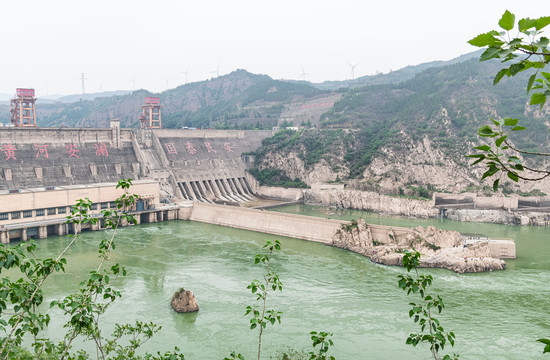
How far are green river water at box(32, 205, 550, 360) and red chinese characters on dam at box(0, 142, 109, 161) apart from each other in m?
13.6

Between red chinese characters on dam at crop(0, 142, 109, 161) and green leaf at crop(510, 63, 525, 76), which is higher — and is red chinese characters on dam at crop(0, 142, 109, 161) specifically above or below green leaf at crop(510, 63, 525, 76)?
below

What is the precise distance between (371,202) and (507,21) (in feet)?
180

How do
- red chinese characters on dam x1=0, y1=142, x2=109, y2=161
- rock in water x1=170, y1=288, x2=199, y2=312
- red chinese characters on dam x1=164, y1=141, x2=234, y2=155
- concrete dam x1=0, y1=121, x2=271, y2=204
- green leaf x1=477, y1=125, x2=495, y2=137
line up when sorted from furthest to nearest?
1. red chinese characters on dam x1=164, y1=141, x2=234, y2=155
2. concrete dam x1=0, y1=121, x2=271, y2=204
3. red chinese characters on dam x1=0, y1=142, x2=109, y2=161
4. rock in water x1=170, y1=288, x2=199, y2=312
5. green leaf x1=477, y1=125, x2=495, y2=137

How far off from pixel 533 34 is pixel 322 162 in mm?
63483

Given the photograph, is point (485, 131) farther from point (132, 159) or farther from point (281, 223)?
point (132, 159)

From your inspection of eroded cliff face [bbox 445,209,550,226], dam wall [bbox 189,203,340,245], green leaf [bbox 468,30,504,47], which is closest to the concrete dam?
dam wall [bbox 189,203,340,245]

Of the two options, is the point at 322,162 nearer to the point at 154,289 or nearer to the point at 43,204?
the point at 43,204

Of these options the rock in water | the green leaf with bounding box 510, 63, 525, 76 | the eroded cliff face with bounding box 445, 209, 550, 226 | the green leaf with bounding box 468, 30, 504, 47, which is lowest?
the rock in water

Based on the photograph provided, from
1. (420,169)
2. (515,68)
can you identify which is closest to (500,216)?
(420,169)

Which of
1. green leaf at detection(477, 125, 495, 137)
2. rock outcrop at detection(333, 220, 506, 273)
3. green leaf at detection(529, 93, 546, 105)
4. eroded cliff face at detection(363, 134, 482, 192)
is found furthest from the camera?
eroded cliff face at detection(363, 134, 482, 192)

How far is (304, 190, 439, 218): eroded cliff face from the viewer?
174 feet

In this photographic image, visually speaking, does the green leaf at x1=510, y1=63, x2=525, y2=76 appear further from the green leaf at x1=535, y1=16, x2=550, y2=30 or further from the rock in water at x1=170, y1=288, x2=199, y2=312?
the rock in water at x1=170, y1=288, x2=199, y2=312

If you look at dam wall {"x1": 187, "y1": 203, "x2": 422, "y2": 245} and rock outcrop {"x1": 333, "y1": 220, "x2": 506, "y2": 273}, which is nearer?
rock outcrop {"x1": 333, "y1": 220, "x2": 506, "y2": 273}

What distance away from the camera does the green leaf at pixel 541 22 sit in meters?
3.34
